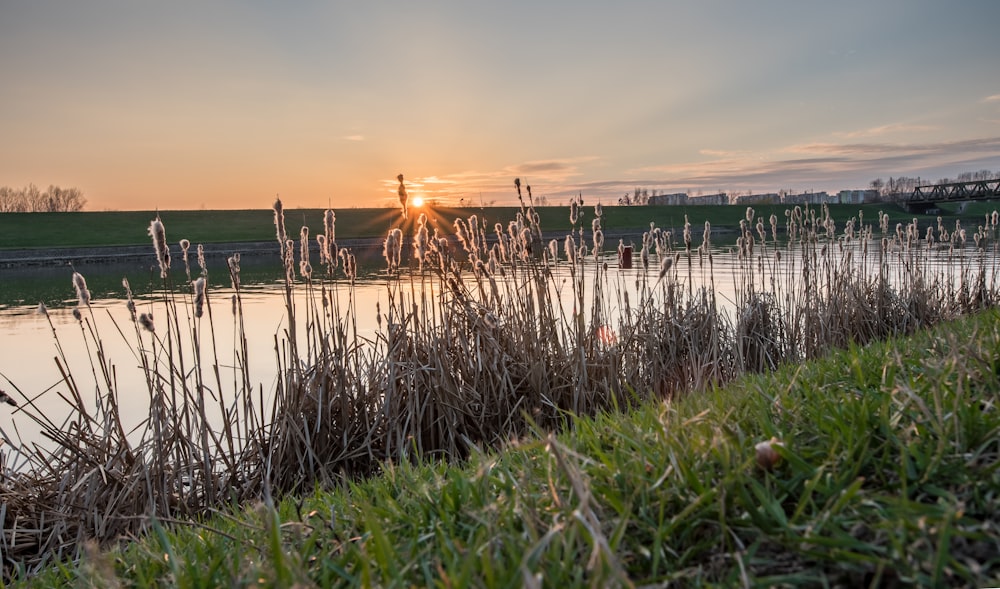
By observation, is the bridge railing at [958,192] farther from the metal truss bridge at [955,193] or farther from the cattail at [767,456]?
the cattail at [767,456]

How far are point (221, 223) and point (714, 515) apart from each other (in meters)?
66.4

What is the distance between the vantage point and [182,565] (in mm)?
2100

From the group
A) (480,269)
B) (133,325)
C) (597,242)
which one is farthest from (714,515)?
(133,325)

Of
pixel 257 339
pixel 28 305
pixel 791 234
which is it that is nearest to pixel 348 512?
pixel 791 234

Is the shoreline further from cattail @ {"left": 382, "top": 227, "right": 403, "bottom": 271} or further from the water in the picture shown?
cattail @ {"left": 382, "top": 227, "right": 403, "bottom": 271}

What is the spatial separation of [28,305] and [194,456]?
17568mm

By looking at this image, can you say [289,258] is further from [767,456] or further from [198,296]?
[767,456]

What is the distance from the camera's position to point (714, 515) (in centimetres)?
165

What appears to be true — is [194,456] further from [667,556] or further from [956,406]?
[956,406]

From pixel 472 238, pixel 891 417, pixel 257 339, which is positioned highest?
pixel 472 238

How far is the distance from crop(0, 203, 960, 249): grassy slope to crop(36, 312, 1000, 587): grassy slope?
1672 inches

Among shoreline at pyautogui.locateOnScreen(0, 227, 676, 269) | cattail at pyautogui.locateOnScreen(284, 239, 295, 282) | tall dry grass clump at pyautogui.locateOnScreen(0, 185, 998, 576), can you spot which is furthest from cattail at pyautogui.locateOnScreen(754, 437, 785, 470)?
shoreline at pyautogui.locateOnScreen(0, 227, 676, 269)

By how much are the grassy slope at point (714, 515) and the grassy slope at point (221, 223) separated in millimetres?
42477

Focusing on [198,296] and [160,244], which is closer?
[160,244]
